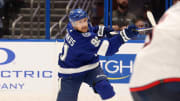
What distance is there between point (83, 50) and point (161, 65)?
2128 mm

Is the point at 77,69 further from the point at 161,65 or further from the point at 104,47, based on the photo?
the point at 161,65

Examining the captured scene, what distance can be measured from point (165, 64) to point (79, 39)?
210cm

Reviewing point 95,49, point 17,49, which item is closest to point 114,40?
point 95,49

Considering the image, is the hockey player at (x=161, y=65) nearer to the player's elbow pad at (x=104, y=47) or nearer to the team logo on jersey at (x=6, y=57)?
the player's elbow pad at (x=104, y=47)

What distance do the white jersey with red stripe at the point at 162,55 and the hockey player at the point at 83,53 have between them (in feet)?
6.23

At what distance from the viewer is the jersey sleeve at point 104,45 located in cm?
347

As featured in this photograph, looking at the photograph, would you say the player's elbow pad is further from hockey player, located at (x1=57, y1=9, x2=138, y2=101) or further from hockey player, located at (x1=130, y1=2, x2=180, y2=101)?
hockey player, located at (x1=130, y1=2, x2=180, y2=101)

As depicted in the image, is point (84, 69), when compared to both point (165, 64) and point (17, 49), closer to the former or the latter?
point (17, 49)

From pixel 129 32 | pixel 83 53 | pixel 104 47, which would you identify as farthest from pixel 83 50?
pixel 129 32

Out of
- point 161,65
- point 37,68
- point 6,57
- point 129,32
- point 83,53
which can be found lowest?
point 37,68

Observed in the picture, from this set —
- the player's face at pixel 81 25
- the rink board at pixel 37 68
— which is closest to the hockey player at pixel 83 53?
the player's face at pixel 81 25

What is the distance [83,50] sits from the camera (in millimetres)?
3555

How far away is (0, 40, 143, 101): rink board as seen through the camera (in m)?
5.05

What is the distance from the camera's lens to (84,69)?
3.70m
